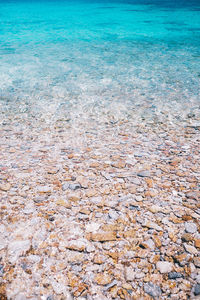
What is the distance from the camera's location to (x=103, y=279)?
96.1 inches

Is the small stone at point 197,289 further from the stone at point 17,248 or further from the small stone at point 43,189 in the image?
the small stone at point 43,189

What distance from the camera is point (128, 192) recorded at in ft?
12.1

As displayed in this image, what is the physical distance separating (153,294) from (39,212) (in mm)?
1868

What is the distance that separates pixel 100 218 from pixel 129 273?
2.92 feet

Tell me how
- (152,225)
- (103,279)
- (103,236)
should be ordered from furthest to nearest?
(152,225)
(103,236)
(103,279)

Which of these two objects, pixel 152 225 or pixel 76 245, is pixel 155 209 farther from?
pixel 76 245

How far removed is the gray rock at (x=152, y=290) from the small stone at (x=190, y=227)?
93 cm

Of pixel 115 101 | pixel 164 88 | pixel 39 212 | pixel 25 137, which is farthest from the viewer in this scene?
pixel 164 88

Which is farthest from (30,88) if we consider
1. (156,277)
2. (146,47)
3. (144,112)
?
(146,47)

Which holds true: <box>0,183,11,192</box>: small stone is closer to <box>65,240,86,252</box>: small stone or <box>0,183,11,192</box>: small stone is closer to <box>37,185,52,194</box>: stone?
<box>37,185,52,194</box>: stone

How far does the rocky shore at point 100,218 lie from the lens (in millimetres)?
2404

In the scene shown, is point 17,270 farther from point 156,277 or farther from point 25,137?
point 25,137

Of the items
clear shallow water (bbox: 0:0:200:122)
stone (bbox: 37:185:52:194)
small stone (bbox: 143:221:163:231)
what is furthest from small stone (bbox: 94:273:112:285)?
clear shallow water (bbox: 0:0:200:122)

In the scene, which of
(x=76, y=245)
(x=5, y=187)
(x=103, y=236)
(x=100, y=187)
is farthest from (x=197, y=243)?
(x=5, y=187)
